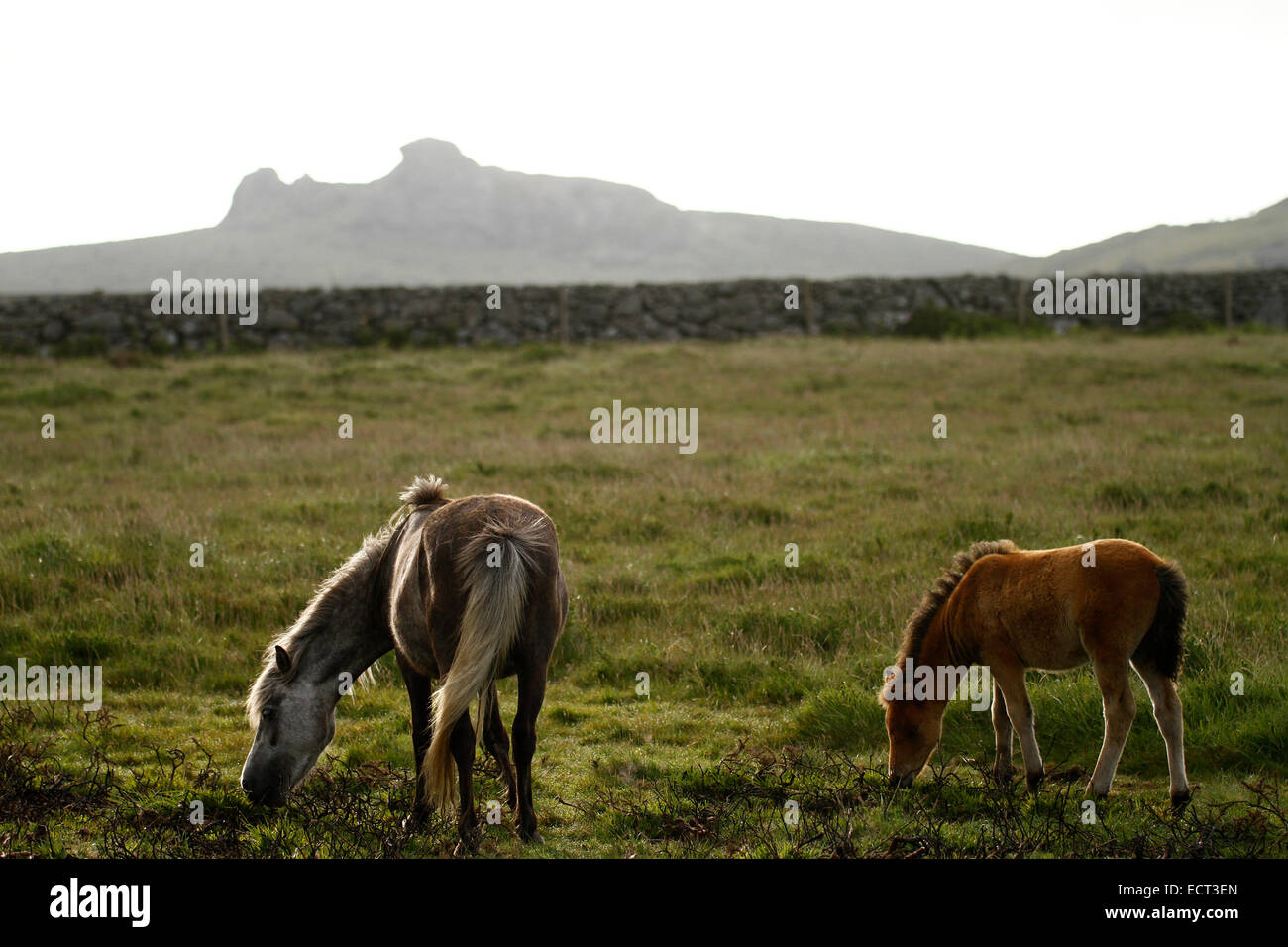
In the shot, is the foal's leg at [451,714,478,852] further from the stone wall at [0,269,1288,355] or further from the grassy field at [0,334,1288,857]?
the stone wall at [0,269,1288,355]

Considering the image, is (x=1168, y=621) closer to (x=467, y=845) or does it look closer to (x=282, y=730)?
(x=467, y=845)

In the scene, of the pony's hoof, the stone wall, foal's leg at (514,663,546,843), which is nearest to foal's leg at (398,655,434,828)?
the pony's hoof

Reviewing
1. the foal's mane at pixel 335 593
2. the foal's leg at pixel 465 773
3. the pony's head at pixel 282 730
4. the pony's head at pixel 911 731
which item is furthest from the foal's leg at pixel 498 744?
the pony's head at pixel 911 731

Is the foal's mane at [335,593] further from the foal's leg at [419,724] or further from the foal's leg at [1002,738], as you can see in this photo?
the foal's leg at [1002,738]

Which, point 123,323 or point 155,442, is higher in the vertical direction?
point 123,323

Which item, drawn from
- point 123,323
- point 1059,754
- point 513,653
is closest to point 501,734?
point 513,653

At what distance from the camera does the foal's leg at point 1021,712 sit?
520 cm

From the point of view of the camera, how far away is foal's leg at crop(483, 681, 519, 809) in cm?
520

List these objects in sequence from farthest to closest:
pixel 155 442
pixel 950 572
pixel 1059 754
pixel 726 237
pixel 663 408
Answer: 1. pixel 726 237
2. pixel 663 408
3. pixel 155 442
4. pixel 1059 754
5. pixel 950 572

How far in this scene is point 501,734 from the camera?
5328 mm

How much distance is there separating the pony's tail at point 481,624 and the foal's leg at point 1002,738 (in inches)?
103

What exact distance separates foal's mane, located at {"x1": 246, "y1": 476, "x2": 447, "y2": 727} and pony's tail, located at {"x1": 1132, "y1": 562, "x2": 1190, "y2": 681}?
3.59m
